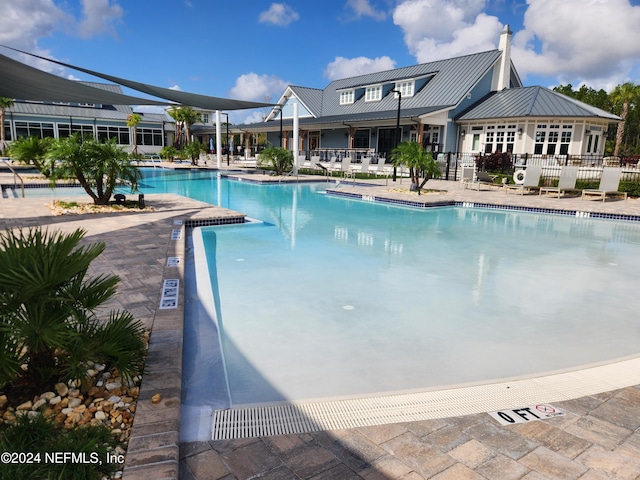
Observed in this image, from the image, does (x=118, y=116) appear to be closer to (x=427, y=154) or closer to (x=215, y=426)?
(x=427, y=154)

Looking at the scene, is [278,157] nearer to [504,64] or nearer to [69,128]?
[504,64]

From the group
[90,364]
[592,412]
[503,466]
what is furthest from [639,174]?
[90,364]

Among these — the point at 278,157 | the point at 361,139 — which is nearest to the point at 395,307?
the point at 278,157

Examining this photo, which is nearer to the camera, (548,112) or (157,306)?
(157,306)

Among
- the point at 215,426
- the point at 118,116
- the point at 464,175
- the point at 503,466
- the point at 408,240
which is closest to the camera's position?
the point at 503,466

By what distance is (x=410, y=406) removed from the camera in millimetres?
2953

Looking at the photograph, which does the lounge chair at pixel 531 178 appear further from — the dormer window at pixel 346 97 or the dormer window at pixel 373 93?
the dormer window at pixel 346 97

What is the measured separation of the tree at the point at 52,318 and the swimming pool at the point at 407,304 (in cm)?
89

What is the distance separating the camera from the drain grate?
2.65 meters

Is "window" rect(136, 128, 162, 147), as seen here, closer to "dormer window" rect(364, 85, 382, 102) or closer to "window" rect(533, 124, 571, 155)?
"dormer window" rect(364, 85, 382, 102)

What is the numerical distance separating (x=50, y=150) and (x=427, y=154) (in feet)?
36.5

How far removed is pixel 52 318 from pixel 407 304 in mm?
3904

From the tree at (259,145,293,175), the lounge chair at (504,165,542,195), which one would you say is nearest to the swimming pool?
the lounge chair at (504,165,542,195)

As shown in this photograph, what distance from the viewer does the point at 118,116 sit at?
3953 centimetres
